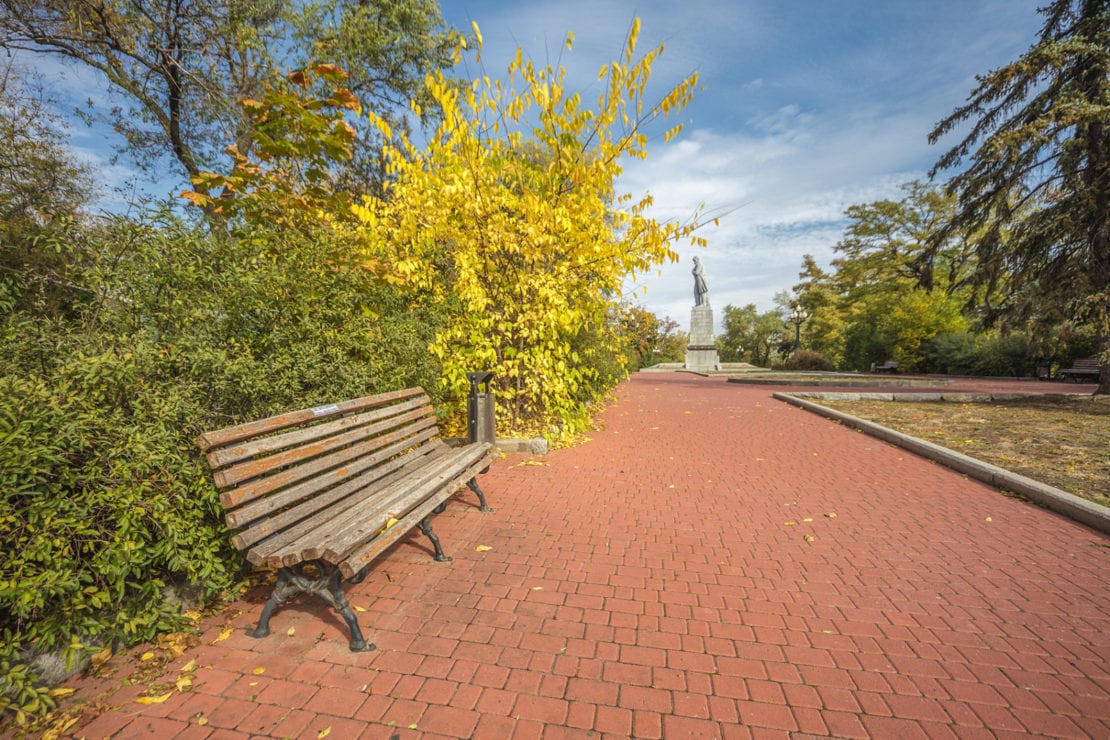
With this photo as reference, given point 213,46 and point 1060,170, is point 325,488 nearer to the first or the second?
point 213,46

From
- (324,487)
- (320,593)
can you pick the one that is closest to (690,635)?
(320,593)

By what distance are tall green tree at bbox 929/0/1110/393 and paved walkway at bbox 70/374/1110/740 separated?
9137mm

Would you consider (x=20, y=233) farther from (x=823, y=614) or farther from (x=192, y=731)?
(x=823, y=614)

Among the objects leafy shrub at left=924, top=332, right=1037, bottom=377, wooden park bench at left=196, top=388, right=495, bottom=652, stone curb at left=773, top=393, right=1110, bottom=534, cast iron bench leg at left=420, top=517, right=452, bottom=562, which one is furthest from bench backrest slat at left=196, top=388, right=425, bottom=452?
leafy shrub at left=924, top=332, right=1037, bottom=377

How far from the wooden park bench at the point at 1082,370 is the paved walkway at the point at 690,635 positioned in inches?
747

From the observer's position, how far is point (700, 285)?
27844 millimetres

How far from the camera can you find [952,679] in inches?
77.6

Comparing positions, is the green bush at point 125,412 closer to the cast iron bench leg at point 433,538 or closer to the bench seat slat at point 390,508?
the bench seat slat at point 390,508

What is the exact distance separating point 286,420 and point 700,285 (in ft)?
92.4

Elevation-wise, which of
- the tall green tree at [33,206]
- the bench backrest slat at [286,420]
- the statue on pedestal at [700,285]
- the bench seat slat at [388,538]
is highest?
the statue on pedestal at [700,285]

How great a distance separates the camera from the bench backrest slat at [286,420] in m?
2.05

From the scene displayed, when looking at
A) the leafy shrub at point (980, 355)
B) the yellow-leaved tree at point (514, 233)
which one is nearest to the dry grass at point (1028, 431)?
the yellow-leaved tree at point (514, 233)

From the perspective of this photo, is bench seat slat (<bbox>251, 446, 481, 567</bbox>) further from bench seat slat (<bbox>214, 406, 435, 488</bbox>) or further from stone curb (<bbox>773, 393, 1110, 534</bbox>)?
stone curb (<bbox>773, 393, 1110, 534</bbox>)

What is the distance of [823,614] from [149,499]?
11.6 feet
